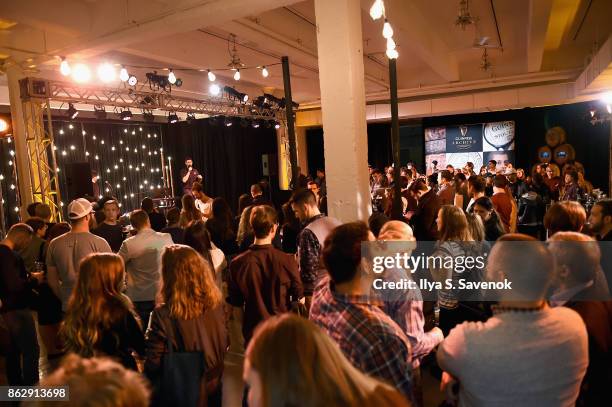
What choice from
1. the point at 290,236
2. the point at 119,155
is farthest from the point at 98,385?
the point at 119,155

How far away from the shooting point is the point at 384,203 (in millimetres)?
5793

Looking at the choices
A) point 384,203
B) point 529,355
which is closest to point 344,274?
point 529,355

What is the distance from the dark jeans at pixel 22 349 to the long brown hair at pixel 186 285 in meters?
1.71

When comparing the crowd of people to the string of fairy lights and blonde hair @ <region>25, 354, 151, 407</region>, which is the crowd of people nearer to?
blonde hair @ <region>25, 354, 151, 407</region>

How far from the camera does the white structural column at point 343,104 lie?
3422mm

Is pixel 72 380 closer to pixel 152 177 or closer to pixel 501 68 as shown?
pixel 501 68

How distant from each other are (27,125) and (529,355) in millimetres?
7437

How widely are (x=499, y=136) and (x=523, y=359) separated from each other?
40.9 ft

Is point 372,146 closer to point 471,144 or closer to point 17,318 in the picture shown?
point 471,144

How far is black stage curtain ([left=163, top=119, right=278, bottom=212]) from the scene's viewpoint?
13141 millimetres

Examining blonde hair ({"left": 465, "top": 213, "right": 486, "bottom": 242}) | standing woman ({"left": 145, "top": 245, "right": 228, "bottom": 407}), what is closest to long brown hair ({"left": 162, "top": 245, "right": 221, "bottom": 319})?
standing woman ({"left": 145, "top": 245, "right": 228, "bottom": 407})

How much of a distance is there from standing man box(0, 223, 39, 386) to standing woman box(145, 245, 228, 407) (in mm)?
1625

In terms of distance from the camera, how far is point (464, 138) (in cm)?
1295

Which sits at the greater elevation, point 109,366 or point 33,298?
point 109,366
